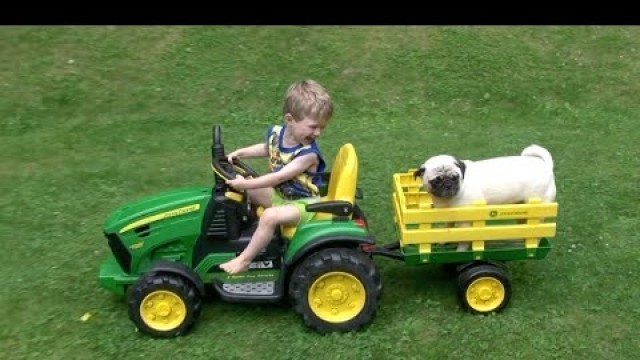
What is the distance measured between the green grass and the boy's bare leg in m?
0.40

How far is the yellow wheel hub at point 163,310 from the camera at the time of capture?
4.22 meters

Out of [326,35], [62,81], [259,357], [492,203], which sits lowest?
[259,357]

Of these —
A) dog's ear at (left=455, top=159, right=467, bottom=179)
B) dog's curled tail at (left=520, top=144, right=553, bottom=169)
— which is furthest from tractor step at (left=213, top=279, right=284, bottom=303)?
dog's curled tail at (left=520, top=144, right=553, bottom=169)

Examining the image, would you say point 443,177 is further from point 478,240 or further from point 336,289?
point 336,289

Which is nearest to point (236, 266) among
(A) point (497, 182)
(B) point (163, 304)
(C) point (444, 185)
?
(B) point (163, 304)

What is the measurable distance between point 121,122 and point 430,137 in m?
3.38

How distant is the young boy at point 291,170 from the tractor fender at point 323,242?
→ 0.18 meters

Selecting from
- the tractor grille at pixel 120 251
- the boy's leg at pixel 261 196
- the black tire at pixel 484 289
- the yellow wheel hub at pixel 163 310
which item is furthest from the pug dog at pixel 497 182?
the tractor grille at pixel 120 251

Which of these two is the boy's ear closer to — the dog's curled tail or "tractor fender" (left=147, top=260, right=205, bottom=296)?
"tractor fender" (left=147, top=260, right=205, bottom=296)

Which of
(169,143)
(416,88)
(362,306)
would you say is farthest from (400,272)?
(416,88)

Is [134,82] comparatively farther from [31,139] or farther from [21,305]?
[21,305]

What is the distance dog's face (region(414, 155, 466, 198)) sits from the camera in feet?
13.8

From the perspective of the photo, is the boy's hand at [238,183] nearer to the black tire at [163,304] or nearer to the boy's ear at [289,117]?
the boy's ear at [289,117]

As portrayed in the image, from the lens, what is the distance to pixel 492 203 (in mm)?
4480
